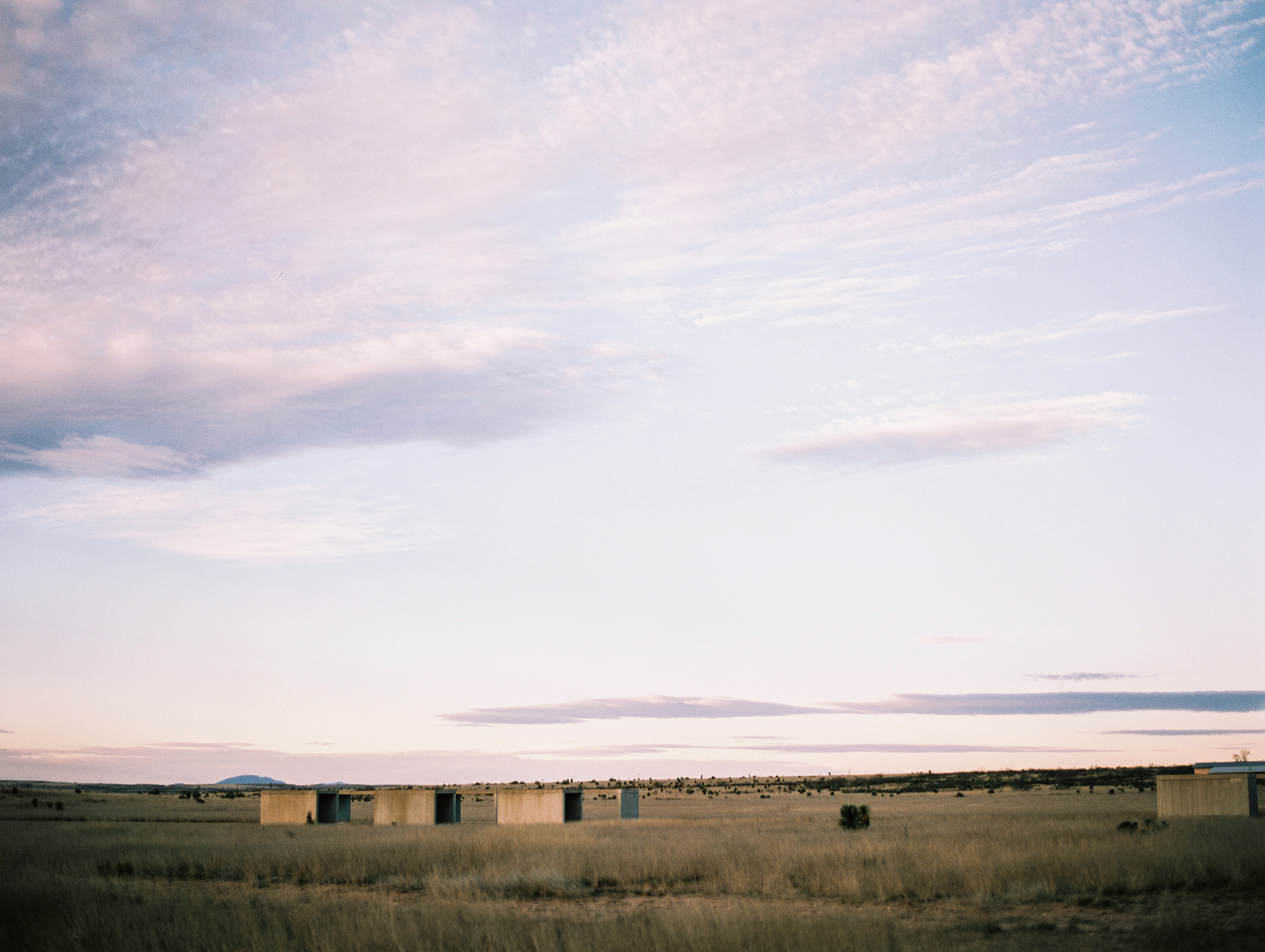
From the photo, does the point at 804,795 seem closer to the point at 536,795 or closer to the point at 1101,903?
the point at 536,795

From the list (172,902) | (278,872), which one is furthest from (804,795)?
(172,902)

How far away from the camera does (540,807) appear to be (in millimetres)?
50625

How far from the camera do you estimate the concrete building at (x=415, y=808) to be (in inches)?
2131

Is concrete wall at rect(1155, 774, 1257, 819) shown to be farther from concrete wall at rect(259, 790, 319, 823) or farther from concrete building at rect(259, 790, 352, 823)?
concrete wall at rect(259, 790, 319, 823)

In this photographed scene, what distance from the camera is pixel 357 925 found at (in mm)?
15125

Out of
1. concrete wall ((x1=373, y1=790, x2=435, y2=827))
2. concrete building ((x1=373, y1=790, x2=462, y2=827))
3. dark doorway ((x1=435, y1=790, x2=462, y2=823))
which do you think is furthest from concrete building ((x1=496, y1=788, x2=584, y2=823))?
concrete wall ((x1=373, y1=790, x2=435, y2=827))

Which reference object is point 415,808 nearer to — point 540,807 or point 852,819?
point 540,807

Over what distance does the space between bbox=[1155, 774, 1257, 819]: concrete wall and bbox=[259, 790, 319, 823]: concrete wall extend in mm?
42569

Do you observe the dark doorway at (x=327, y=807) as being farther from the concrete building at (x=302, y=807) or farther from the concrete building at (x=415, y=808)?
the concrete building at (x=415, y=808)

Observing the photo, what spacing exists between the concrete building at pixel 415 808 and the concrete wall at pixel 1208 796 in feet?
111

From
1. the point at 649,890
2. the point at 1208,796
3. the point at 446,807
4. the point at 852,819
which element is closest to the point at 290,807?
the point at 446,807

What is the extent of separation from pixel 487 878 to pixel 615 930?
1014 cm

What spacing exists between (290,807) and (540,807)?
1623cm

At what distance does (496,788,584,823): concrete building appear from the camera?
50.3 meters
